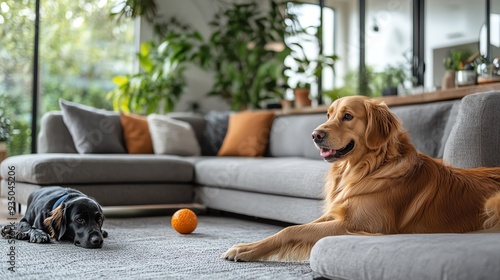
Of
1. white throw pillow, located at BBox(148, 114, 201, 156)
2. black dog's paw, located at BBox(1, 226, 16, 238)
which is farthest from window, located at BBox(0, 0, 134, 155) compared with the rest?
black dog's paw, located at BBox(1, 226, 16, 238)

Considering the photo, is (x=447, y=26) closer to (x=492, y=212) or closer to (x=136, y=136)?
(x=136, y=136)

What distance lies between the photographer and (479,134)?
2496mm

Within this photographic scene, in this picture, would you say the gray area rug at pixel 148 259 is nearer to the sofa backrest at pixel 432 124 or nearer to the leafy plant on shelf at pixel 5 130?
the sofa backrest at pixel 432 124

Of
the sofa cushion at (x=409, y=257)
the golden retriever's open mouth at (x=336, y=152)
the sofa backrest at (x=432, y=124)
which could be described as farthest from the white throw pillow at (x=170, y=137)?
the sofa cushion at (x=409, y=257)

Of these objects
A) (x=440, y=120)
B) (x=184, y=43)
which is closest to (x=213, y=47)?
(x=184, y=43)

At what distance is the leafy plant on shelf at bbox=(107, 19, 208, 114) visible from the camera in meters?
5.84

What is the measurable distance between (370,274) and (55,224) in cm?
169

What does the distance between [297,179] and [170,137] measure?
5.91 feet

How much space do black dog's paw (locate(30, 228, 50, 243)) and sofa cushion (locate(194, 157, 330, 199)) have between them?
1336 mm

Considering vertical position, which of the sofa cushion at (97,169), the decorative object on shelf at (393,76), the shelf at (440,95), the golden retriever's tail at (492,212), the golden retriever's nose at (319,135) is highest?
the decorative object on shelf at (393,76)

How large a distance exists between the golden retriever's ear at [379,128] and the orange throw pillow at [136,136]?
2831mm

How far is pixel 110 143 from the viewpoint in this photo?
4.62 metres

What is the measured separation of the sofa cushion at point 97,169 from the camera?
3.75 metres

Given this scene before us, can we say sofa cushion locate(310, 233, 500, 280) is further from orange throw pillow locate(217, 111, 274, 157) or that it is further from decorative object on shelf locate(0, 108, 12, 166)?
decorative object on shelf locate(0, 108, 12, 166)
